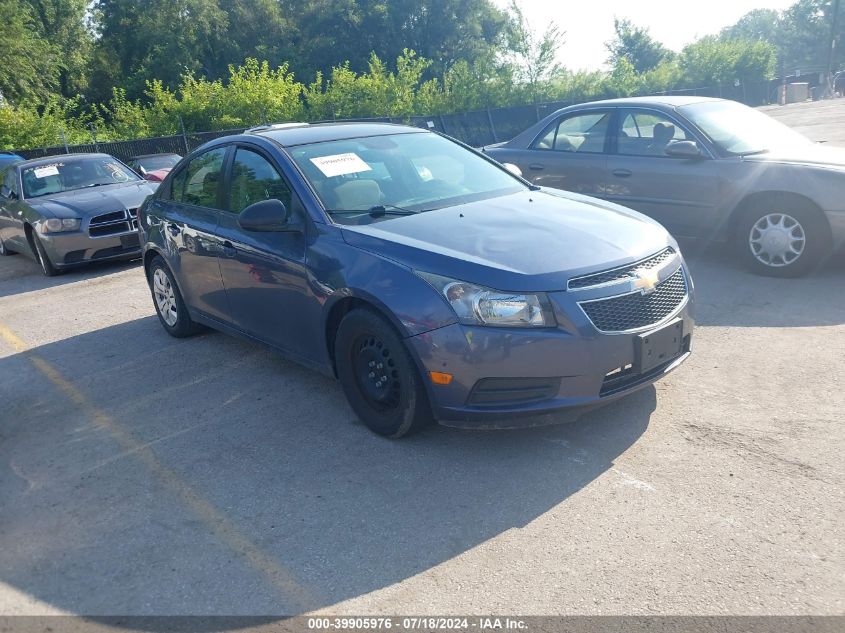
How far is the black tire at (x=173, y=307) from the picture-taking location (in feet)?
21.3

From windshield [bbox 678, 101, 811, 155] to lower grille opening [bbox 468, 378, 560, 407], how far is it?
15.1 ft

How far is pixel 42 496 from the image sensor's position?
4.17m

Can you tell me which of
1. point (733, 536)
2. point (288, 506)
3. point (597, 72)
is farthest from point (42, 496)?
point (597, 72)

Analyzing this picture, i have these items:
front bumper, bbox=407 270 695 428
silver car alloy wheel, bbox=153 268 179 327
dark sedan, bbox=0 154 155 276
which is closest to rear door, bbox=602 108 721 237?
front bumper, bbox=407 270 695 428

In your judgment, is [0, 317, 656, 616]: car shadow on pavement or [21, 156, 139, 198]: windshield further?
[21, 156, 139, 198]: windshield

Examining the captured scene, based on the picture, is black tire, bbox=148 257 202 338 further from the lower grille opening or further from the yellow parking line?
the lower grille opening

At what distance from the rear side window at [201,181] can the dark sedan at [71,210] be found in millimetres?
4155

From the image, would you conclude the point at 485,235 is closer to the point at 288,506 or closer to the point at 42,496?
the point at 288,506

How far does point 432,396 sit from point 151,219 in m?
3.75

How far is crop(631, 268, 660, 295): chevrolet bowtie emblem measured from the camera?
4070 millimetres

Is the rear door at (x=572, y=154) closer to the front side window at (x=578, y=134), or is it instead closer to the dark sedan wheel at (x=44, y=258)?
the front side window at (x=578, y=134)

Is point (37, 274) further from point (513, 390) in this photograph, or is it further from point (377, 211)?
point (513, 390)

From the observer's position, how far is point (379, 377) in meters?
4.34

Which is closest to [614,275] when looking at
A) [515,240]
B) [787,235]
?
[515,240]
